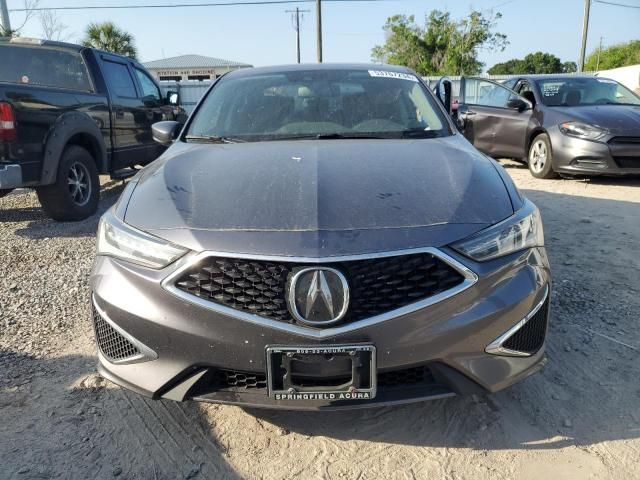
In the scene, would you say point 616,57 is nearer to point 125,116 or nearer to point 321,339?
point 125,116

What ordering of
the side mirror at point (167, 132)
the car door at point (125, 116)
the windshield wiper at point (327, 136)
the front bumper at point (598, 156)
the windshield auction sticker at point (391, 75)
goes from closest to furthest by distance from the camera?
the windshield wiper at point (327, 136)
the side mirror at point (167, 132)
the windshield auction sticker at point (391, 75)
the car door at point (125, 116)
the front bumper at point (598, 156)

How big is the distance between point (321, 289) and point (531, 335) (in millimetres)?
907

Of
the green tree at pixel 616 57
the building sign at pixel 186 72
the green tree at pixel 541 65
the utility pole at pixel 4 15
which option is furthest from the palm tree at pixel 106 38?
the green tree at pixel 541 65

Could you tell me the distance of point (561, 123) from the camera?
750 cm

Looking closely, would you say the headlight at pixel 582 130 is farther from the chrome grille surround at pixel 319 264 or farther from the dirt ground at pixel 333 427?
the chrome grille surround at pixel 319 264

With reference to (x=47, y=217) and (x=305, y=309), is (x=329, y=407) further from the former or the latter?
(x=47, y=217)

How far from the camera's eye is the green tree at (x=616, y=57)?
46797mm

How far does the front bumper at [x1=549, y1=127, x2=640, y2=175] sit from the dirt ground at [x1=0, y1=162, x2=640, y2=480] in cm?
434

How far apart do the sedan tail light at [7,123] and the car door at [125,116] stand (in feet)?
6.26

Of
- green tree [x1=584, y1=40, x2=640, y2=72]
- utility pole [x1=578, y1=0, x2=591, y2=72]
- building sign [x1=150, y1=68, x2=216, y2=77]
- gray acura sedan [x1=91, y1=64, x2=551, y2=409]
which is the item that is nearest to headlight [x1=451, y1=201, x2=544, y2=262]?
gray acura sedan [x1=91, y1=64, x2=551, y2=409]

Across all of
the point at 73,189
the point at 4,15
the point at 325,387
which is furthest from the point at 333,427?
the point at 4,15

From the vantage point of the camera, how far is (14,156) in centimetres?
484

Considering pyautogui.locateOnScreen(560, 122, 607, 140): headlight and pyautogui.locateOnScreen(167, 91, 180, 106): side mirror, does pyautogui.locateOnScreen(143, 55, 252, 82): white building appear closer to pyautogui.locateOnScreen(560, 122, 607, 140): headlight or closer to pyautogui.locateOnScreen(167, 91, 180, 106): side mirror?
pyautogui.locateOnScreen(167, 91, 180, 106): side mirror

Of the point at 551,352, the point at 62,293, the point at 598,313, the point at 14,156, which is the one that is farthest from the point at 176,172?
the point at 14,156
